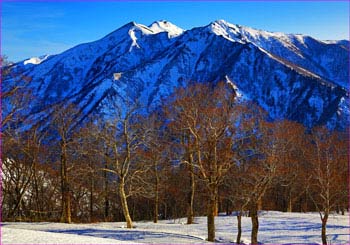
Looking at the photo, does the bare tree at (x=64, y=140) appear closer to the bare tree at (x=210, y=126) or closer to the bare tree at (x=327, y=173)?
the bare tree at (x=210, y=126)

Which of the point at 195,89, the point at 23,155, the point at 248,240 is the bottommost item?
the point at 248,240

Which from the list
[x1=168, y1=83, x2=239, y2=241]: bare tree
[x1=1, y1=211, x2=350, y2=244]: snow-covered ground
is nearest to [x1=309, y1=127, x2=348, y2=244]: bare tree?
[x1=1, y1=211, x2=350, y2=244]: snow-covered ground

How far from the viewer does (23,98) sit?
34.5 meters

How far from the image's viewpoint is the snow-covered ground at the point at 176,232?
68.3ft

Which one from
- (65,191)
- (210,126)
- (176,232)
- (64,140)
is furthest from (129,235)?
(64,140)

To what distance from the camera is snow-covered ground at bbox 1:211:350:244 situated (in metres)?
20.8

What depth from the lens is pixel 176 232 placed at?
3284cm

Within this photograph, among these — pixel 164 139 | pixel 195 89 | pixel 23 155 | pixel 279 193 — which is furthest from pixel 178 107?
pixel 279 193

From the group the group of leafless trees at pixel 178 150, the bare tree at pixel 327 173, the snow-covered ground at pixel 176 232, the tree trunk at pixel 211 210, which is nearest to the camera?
the snow-covered ground at pixel 176 232

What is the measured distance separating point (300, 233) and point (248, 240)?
252 inches

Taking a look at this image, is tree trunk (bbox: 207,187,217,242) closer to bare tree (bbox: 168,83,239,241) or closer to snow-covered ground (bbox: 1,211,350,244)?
bare tree (bbox: 168,83,239,241)

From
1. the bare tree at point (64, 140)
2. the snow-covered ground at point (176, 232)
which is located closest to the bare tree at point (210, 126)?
the snow-covered ground at point (176, 232)

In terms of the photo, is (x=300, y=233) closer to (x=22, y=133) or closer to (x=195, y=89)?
(x=195, y=89)

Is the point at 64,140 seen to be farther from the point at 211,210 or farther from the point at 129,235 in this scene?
the point at 211,210
